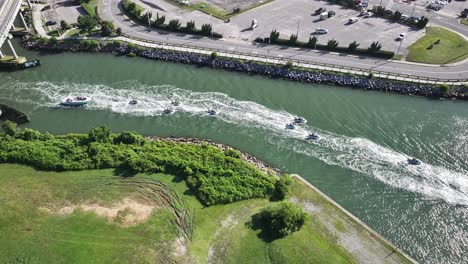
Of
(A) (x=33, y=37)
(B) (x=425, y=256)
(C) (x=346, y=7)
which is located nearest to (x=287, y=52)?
(C) (x=346, y=7)

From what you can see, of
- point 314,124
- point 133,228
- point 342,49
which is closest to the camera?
point 133,228

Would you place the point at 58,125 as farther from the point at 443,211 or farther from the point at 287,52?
the point at 443,211

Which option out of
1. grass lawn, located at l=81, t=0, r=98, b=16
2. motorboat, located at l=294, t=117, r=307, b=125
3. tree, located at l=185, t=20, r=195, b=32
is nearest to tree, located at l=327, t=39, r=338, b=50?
motorboat, located at l=294, t=117, r=307, b=125

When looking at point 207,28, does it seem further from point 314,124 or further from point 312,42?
point 314,124

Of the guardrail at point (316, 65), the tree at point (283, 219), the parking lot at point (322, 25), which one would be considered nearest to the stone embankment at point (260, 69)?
the guardrail at point (316, 65)

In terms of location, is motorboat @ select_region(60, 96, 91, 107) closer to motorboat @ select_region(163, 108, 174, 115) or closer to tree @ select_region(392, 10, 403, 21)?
motorboat @ select_region(163, 108, 174, 115)

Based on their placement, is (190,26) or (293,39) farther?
(190,26)

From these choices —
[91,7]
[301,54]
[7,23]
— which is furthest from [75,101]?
[301,54]
